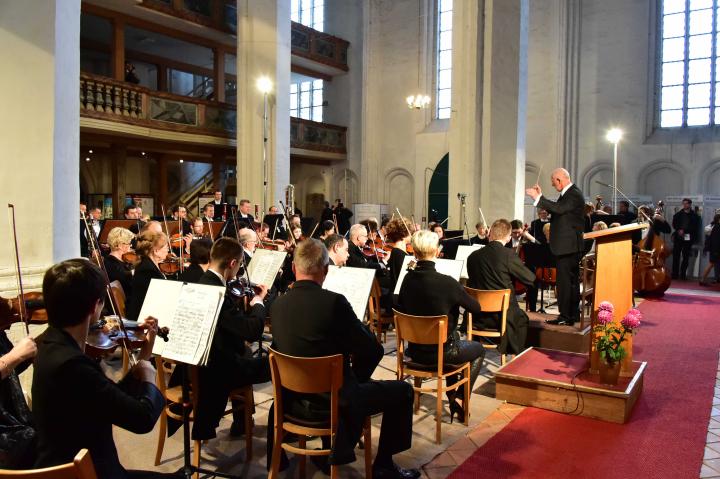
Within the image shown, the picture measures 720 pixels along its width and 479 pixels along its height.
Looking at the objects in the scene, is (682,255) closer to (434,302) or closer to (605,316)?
(605,316)

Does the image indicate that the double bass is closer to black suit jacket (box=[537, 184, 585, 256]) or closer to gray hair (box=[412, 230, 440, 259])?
black suit jacket (box=[537, 184, 585, 256])

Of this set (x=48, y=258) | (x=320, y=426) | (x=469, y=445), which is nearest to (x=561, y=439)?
(x=469, y=445)

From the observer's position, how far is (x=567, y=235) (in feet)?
18.9

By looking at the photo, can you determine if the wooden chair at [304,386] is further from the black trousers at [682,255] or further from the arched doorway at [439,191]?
the arched doorway at [439,191]

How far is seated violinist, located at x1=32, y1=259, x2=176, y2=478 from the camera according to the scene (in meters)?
1.93

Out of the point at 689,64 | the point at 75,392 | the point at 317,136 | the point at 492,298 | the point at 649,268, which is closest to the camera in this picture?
the point at 75,392

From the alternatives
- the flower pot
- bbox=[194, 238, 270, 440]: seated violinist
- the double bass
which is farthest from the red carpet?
the double bass

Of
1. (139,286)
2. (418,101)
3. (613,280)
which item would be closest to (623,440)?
(613,280)

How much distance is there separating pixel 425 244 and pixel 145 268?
2.09 metres

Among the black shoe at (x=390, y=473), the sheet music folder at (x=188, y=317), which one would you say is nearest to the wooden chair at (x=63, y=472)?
the sheet music folder at (x=188, y=317)

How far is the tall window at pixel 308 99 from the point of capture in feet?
64.0

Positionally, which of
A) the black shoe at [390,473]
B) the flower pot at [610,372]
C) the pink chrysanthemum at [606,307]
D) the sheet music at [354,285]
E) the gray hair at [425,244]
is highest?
the gray hair at [425,244]

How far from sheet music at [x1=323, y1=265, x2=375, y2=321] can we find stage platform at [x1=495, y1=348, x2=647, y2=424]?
1582 millimetres

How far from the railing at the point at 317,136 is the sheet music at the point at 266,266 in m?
11.9
